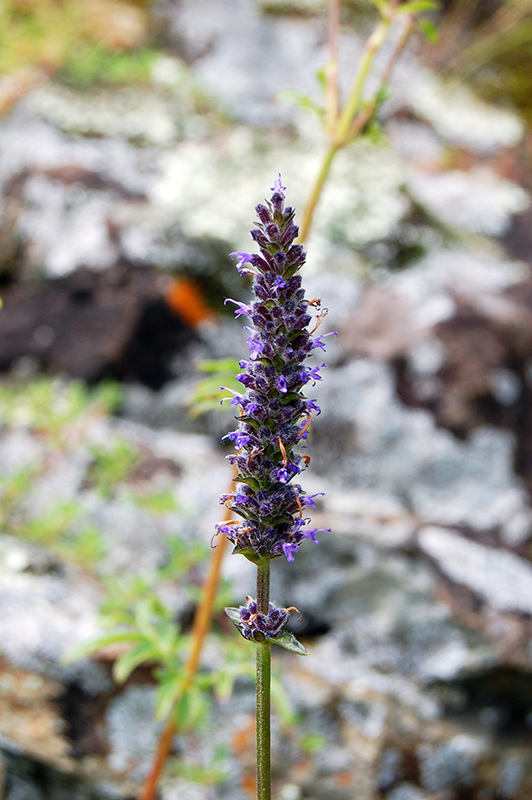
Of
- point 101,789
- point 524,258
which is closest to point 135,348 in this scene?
point 101,789

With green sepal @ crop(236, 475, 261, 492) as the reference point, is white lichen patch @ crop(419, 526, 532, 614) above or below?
above

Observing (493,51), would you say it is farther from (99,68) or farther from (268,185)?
(99,68)

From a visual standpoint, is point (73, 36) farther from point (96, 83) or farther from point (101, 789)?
point (101, 789)

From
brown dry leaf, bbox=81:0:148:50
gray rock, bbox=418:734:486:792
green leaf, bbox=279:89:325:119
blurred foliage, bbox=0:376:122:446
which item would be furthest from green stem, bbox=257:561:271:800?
brown dry leaf, bbox=81:0:148:50

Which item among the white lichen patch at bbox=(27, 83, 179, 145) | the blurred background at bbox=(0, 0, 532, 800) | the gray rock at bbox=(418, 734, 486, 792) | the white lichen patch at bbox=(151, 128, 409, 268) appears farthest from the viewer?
the white lichen patch at bbox=(27, 83, 179, 145)

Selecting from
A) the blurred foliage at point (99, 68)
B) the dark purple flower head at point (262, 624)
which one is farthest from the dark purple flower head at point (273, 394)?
the blurred foliage at point (99, 68)

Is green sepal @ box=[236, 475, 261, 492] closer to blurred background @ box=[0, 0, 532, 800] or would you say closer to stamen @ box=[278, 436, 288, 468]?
stamen @ box=[278, 436, 288, 468]
